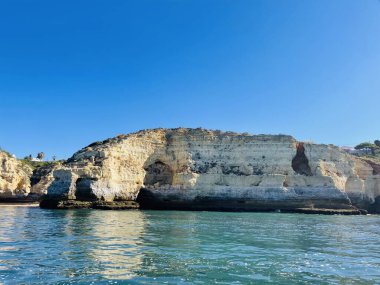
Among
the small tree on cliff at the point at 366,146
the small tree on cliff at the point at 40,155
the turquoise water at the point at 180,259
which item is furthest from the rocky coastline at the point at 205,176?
the small tree on cliff at the point at 40,155

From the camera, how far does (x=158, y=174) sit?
54062 millimetres

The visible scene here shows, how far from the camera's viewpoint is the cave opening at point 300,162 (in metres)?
54.0

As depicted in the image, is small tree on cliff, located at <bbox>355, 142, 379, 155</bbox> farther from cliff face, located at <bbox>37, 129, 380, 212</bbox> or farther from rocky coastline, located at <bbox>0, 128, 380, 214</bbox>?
cliff face, located at <bbox>37, 129, 380, 212</bbox>

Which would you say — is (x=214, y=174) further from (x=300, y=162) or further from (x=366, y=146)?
(x=366, y=146)

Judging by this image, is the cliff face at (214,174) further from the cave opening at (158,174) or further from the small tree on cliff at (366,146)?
the small tree on cliff at (366,146)

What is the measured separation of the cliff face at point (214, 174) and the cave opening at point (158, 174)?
0.10 meters

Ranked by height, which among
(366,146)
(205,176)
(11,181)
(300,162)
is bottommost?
(11,181)

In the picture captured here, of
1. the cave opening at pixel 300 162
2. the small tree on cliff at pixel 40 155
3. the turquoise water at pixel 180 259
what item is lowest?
the turquoise water at pixel 180 259

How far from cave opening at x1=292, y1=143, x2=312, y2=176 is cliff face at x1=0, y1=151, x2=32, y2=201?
35.9 m

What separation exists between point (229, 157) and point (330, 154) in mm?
13482

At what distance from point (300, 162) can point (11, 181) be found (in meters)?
37.9

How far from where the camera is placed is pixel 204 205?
48406 mm

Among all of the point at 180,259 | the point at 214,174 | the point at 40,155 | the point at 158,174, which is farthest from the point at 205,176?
the point at 40,155

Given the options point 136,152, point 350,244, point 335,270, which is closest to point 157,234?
point 350,244
